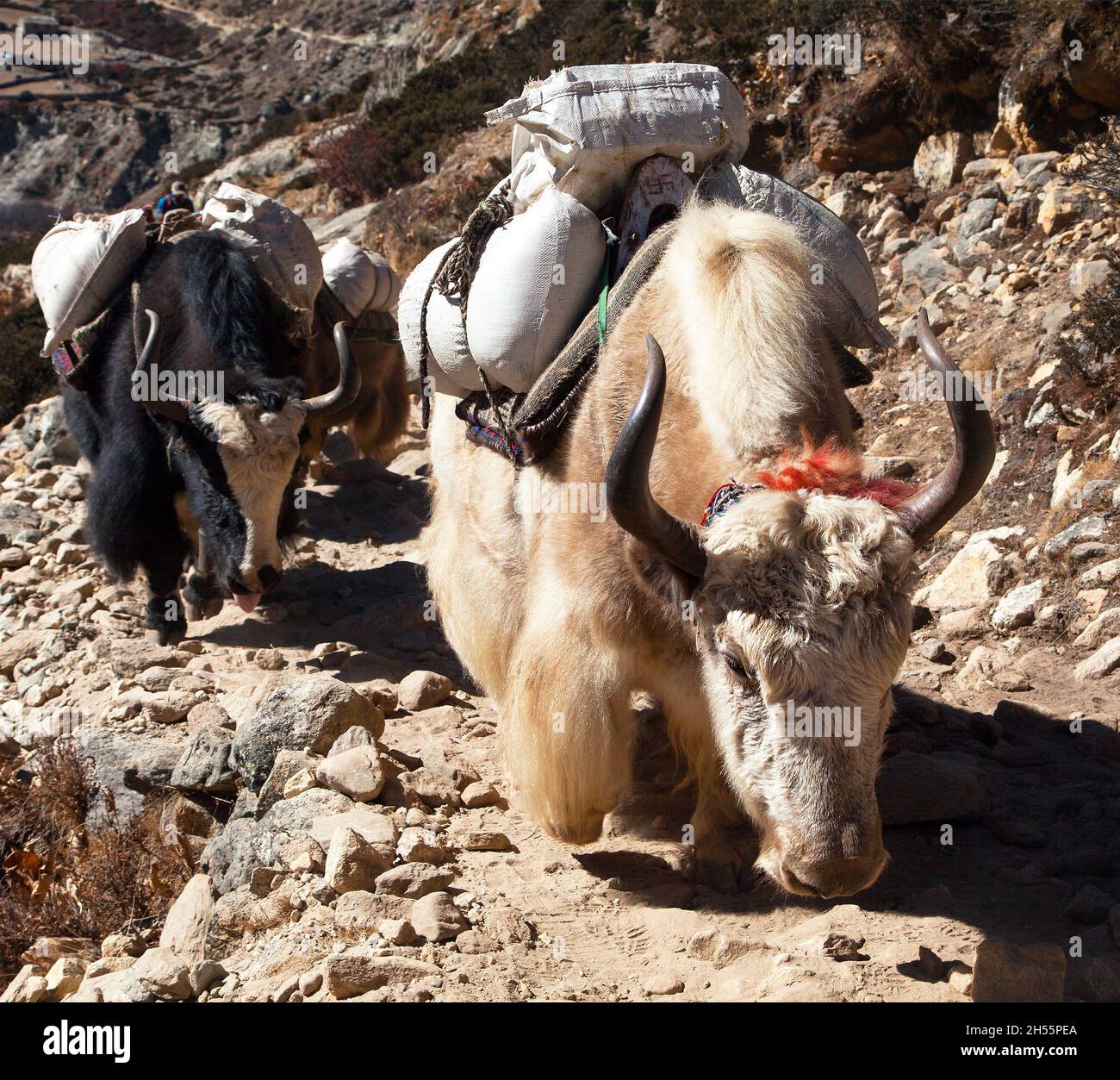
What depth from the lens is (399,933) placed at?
2.67 metres

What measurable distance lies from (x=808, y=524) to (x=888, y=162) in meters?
7.11

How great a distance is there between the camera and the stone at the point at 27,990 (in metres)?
3.15

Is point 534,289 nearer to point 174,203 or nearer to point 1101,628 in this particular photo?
point 1101,628

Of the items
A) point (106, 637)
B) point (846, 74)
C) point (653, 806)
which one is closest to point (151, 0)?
point (846, 74)

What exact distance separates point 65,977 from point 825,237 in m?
3.25

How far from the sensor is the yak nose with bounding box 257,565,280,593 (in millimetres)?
5102

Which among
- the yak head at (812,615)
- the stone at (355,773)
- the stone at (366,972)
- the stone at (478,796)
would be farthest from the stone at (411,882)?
the yak head at (812,615)

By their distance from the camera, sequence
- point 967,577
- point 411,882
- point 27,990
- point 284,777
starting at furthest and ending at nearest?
point 967,577
point 284,777
point 27,990
point 411,882

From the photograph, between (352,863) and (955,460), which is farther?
(352,863)

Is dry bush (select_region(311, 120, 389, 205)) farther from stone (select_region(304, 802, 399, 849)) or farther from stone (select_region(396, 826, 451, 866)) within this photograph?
stone (select_region(396, 826, 451, 866))

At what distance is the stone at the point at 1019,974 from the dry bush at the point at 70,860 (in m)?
2.71

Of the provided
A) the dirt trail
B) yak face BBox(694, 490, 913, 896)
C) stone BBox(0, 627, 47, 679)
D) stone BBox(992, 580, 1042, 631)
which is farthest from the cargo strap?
stone BBox(0, 627, 47, 679)

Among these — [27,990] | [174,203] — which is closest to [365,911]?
[27,990]

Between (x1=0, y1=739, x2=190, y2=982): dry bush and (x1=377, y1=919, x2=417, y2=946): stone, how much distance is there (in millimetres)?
1447
